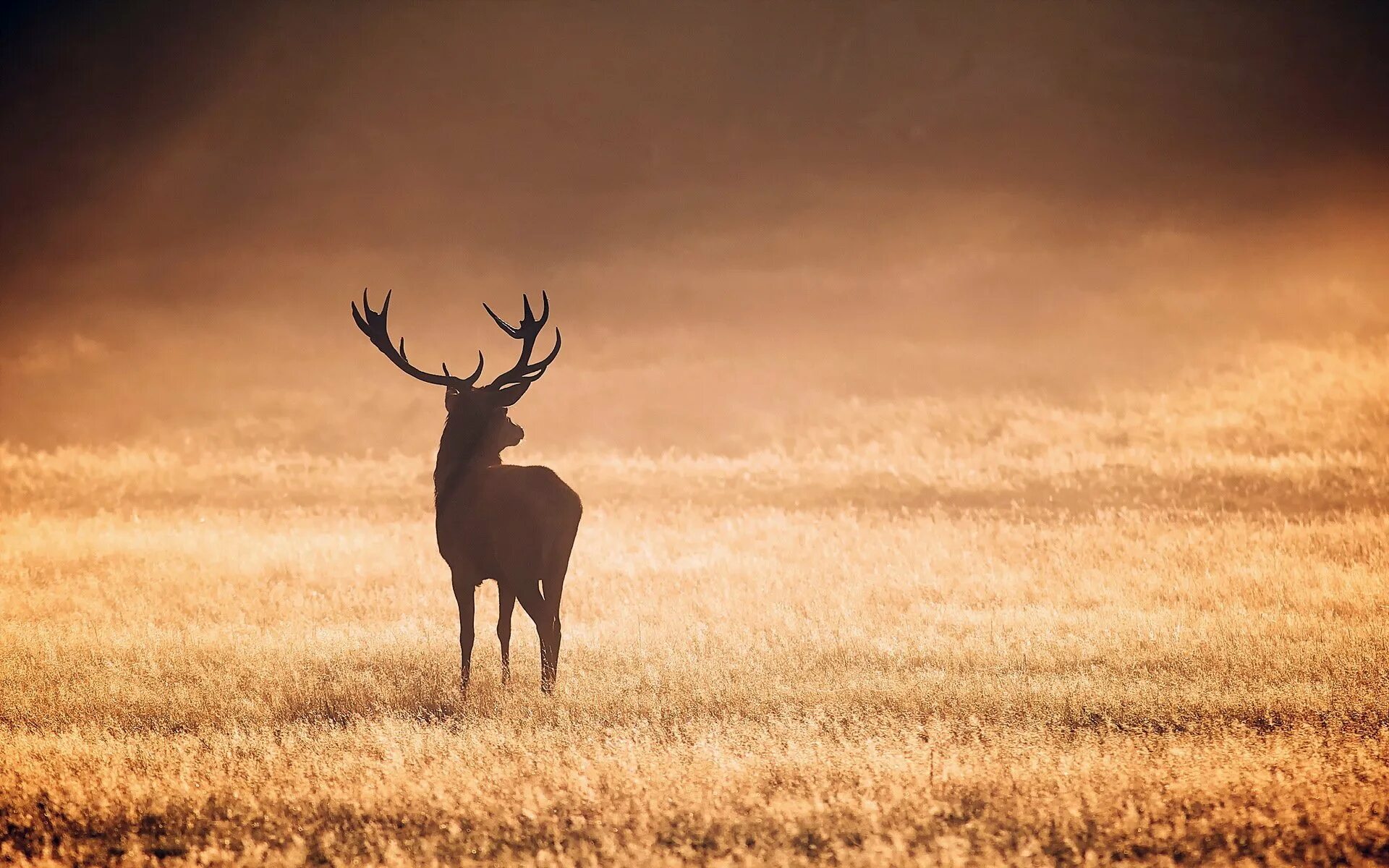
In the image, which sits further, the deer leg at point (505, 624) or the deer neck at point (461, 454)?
the deer neck at point (461, 454)

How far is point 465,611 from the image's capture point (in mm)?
11930

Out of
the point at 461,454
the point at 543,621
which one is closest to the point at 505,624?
the point at 543,621

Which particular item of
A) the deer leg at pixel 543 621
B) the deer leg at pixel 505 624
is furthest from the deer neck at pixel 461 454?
the deer leg at pixel 543 621

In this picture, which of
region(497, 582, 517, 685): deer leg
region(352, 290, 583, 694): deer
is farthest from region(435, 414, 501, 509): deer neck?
region(497, 582, 517, 685): deer leg

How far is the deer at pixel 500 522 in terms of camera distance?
1180cm

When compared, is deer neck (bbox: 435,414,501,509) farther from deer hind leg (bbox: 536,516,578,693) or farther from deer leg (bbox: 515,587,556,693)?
deer leg (bbox: 515,587,556,693)

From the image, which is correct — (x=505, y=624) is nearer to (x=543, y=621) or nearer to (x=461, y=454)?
(x=543, y=621)

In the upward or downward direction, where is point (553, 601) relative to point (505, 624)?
upward

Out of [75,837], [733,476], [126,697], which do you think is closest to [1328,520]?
[733,476]

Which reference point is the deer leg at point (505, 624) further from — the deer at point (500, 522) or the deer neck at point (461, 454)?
the deer neck at point (461, 454)

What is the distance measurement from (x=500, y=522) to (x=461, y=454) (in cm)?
93

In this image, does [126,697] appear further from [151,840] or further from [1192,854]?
[1192,854]

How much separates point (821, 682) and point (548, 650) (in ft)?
8.97

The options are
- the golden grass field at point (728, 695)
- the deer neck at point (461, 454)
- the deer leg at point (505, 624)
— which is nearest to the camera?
the golden grass field at point (728, 695)
